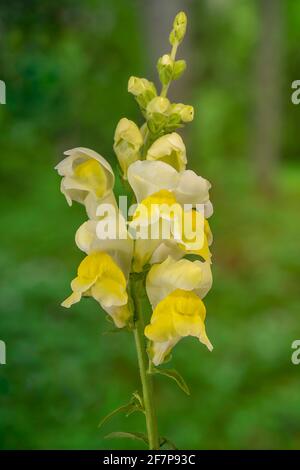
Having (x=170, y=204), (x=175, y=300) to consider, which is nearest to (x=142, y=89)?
(x=170, y=204)

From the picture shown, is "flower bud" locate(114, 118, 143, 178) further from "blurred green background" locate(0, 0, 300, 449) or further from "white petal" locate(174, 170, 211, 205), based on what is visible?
"blurred green background" locate(0, 0, 300, 449)

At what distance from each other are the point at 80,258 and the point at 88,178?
2.92 meters

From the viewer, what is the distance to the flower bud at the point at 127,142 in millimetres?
805

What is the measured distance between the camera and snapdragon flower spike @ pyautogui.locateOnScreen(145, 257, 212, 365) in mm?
785

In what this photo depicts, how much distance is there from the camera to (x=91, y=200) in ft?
2.85

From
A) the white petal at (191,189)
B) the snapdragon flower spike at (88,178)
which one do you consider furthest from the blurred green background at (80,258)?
the white petal at (191,189)

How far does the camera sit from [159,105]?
0.77 metres

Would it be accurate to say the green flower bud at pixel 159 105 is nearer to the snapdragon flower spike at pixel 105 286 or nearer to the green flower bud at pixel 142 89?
the green flower bud at pixel 142 89

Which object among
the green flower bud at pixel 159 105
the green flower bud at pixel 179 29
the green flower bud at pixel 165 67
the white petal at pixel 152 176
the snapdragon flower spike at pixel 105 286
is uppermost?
the green flower bud at pixel 179 29

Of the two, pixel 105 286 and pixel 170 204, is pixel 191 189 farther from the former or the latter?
pixel 105 286

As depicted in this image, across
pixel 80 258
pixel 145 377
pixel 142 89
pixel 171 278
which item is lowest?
pixel 145 377

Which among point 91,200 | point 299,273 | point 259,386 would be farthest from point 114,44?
point 91,200

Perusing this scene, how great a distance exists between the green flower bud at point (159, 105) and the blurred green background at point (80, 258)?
87cm

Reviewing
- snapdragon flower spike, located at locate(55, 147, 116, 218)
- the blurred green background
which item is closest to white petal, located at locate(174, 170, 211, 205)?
snapdragon flower spike, located at locate(55, 147, 116, 218)
